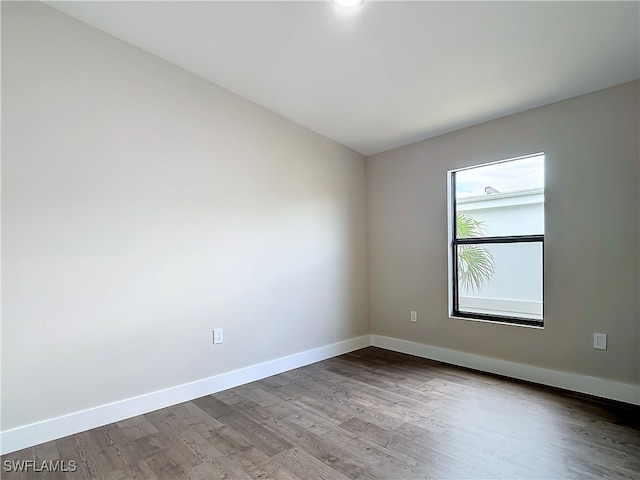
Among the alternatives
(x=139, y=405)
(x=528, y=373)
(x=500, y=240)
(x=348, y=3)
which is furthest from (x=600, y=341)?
(x=139, y=405)

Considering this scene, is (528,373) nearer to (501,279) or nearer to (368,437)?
(501,279)

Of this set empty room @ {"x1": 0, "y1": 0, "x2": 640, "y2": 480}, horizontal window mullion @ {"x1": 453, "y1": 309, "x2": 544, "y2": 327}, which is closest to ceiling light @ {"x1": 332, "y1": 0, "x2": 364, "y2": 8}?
empty room @ {"x1": 0, "y1": 0, "x2": 640, "y2": 480}

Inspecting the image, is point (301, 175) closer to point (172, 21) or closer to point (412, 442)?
point (172, 21)

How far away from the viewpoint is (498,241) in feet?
11.1

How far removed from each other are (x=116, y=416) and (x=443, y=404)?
2317mm

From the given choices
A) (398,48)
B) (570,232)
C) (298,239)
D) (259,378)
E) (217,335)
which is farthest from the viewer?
(298,239)

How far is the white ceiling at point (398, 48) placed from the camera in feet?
7.13

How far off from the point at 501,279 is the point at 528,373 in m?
0.82

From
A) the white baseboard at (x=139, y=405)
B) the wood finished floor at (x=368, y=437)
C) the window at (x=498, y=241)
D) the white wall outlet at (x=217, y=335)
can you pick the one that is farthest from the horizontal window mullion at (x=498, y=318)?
the white wall outlet at (x=217, y=335)

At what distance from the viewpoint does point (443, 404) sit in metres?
2.69

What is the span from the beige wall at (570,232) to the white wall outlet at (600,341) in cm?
3

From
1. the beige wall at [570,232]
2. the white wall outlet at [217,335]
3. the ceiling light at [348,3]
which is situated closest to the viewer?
the ceiling light at [348,3]

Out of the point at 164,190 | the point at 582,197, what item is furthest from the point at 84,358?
the point at 582,197

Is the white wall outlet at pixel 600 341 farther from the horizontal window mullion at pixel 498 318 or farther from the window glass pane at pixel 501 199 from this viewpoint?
the window glass pane at pixel 501 199
